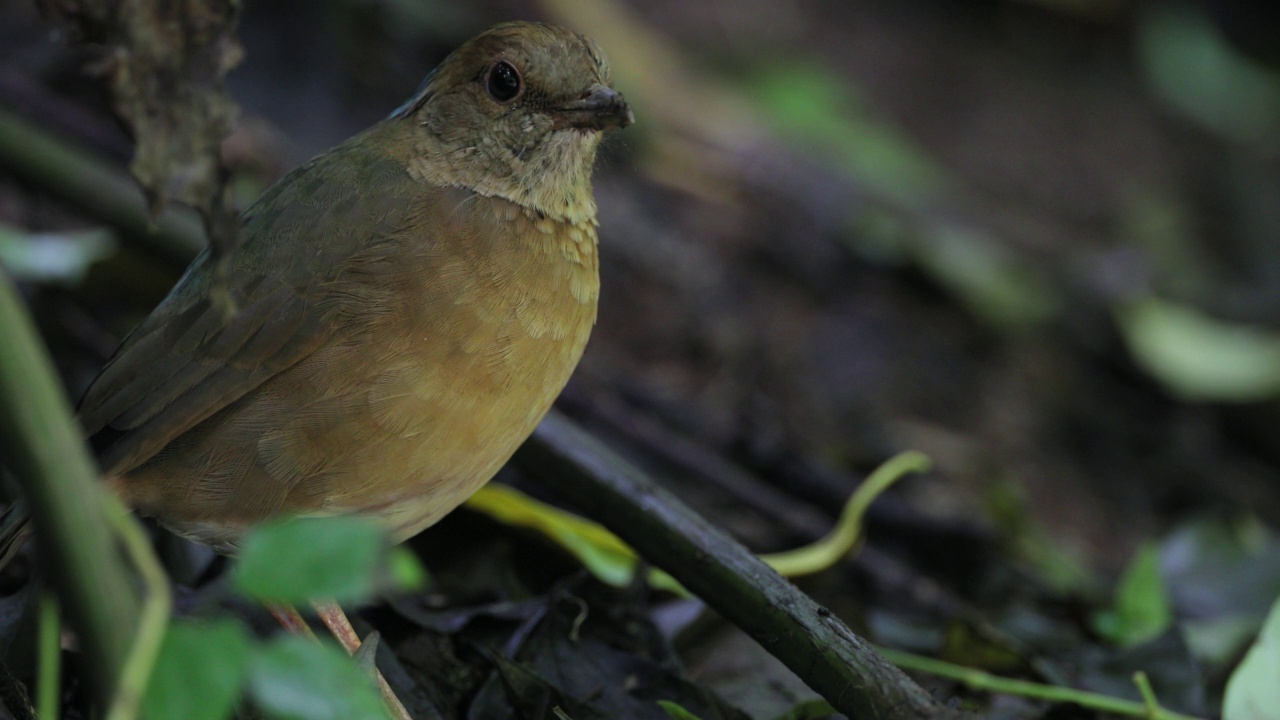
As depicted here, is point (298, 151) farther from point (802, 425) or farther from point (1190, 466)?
point (1190, 466)

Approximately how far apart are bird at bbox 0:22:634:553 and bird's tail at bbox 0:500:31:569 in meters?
0.02

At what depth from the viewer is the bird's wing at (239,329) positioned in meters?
2.21

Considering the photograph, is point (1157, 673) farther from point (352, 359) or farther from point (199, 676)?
point (199, 676)

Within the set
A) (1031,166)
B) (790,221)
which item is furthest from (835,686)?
(1031,166)

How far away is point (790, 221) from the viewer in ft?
20.0


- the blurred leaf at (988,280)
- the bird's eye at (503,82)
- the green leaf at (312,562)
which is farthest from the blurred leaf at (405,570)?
the blurred leaf at (988,280)

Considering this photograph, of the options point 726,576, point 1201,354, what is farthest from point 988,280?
point 726,576

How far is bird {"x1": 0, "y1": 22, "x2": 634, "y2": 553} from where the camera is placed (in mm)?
2166

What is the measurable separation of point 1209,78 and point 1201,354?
3.00m

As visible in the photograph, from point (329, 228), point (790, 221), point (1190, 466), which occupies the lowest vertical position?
point (1190, 466)

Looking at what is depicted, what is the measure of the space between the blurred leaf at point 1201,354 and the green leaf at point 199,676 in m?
4.80

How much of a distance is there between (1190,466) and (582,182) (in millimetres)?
3487

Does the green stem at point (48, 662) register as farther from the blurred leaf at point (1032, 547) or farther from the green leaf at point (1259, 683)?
the blurred leaf at point (1032, 547)

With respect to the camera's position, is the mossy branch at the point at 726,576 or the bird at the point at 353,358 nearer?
the mossy branch at the point at 726,576
